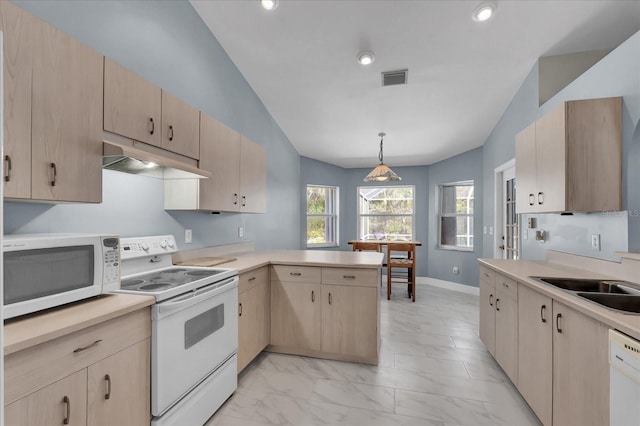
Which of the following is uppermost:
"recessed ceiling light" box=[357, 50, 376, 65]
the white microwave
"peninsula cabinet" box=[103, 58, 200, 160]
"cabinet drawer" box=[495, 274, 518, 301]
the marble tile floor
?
"recessed ceiling light" box=[357, 50, 376, 65]

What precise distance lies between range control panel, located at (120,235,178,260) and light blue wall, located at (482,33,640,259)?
10.5 feet

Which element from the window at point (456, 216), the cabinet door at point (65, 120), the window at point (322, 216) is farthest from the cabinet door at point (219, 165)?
→ the window at point (456, 216)

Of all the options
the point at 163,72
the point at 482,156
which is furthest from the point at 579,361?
the point at 482,156

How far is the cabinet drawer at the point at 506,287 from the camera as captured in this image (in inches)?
85.4

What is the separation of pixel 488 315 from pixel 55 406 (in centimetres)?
302

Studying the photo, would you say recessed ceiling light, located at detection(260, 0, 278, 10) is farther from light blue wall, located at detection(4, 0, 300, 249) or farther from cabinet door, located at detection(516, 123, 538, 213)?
cabinet door, located at detection(516, 123, 538, 213)

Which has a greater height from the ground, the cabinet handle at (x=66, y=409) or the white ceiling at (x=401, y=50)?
the white ceiling at (x=401, y=50)

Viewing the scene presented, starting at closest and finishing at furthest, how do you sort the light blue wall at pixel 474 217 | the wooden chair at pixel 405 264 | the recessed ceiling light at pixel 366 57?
→ the recessed ceiling light at pixel 366 57
the wooden chair at pixel 405 264
the light blue wall at pixel 474 217

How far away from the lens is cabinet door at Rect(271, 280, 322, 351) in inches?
107

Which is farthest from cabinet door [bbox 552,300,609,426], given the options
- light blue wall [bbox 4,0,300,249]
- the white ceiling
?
light blue wall [bbox 4,0,300,249]

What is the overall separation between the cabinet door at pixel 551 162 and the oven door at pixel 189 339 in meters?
2.40

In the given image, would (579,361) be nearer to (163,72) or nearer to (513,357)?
(513,357)

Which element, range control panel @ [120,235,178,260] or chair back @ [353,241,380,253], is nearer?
range control panel @ [120,235,178,260]

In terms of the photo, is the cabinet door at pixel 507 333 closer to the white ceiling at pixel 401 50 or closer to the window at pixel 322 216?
the white ceiling at pixel 401 50
